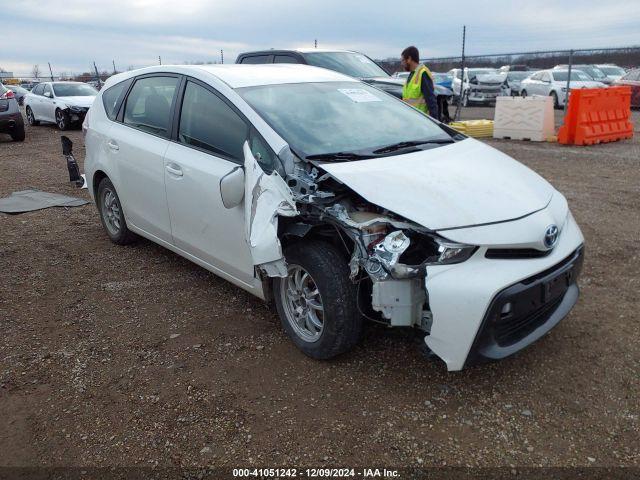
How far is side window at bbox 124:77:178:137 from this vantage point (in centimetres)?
407

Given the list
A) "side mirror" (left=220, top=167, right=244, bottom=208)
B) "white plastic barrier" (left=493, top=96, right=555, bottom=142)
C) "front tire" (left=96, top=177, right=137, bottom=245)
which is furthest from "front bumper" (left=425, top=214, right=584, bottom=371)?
"white plastic barrier" (left=493, top=96, right=555, bottom=142)

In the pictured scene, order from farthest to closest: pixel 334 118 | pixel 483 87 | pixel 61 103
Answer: pixel 483 87
pixel 61 103
pixel 334 118

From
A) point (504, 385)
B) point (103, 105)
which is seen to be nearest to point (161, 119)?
point (103, 105)

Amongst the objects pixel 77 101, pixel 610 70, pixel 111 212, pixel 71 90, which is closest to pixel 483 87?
pixel 610 70

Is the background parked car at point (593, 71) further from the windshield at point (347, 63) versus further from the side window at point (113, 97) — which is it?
the side window at point (113, 97)

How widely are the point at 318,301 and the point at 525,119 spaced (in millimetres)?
9695

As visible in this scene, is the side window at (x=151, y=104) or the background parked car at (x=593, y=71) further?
the background parked car at (x=593, y=71)

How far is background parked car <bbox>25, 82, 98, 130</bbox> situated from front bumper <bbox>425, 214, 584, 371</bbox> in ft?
48.1

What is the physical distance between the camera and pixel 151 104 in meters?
4.31

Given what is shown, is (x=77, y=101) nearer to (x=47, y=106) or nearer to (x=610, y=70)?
(x=47, y=106)

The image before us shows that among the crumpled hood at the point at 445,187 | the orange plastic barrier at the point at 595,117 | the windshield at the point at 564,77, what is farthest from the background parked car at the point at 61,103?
the windshield at the point at 564,77

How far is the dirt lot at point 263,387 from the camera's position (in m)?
2.52

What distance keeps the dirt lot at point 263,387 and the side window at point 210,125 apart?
3.94 feet

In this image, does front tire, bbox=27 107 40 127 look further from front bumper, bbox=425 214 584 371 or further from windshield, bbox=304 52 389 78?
front bumper, bbox=425 214 584 371
